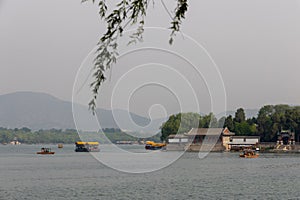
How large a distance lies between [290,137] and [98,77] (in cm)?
8566

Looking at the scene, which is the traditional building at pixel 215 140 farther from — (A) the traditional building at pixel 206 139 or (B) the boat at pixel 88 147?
(B) the boat at pixel 88 147

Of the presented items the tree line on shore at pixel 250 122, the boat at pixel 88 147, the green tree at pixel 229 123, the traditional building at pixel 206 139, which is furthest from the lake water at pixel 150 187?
the green tree at pixel 229 123

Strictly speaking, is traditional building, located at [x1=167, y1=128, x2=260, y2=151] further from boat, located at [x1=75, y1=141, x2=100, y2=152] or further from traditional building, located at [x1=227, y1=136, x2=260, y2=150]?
boat, located at [x1=75, y1=141, x2=100, y2=152]

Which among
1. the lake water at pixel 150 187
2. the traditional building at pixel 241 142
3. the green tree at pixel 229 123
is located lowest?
the lake water at pixel 150 187

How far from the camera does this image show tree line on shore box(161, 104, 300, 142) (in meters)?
89.2

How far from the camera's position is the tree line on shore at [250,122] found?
3511 inches

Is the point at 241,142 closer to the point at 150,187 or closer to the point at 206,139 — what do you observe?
the point at 206,139

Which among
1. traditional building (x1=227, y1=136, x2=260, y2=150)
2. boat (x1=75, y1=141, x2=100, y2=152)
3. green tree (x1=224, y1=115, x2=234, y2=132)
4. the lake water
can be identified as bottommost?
the lake water

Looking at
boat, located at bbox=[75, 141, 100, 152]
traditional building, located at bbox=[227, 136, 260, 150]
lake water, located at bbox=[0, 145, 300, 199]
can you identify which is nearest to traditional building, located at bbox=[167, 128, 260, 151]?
traditional building, located at bbox=[227, 136, 260, 150]

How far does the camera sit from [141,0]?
482 centimetres

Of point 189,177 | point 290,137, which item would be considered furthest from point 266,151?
point 189,177

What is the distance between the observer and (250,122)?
99812 millimetres

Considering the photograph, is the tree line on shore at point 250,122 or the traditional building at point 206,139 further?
the traditional building at point 206,139

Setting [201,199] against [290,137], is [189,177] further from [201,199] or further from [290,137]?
[290,137]
